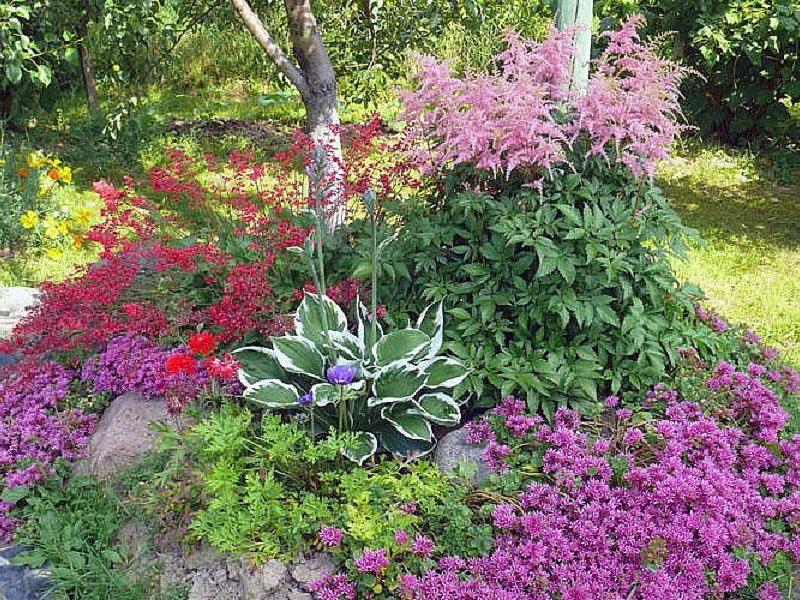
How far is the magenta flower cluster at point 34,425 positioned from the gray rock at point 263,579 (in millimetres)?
1033

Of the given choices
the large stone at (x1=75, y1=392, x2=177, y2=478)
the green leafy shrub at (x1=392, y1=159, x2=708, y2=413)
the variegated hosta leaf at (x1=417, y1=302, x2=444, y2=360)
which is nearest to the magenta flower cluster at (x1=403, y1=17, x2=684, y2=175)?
the green leafy shrub at (x1=392, y1=159, x2=708, y2=413)

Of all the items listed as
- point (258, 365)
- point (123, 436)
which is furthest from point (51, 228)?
point (258, 365)

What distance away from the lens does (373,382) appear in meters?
2.81

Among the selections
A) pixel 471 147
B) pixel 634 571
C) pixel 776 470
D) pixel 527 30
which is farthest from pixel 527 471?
pixel 527 30

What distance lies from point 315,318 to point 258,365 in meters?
0.29

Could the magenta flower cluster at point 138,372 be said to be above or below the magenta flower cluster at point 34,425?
above

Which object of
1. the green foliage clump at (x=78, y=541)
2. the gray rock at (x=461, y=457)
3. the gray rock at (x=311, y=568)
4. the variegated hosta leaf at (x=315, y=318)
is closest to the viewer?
the gray rock at (x=311, y=568)

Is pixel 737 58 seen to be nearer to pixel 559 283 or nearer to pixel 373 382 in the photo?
pixel 559 283

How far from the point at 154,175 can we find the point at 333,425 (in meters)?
1.55

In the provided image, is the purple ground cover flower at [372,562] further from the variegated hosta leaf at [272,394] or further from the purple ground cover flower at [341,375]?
the variegated hosta leaf at [272,394]

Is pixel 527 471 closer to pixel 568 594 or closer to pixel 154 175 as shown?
pixel 568 594

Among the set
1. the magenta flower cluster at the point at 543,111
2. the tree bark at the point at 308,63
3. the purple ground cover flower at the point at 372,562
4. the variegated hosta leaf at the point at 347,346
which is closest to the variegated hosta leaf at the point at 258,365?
the variegated hosta leaf at the point at 347,346

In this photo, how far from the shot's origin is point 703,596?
2350 mm

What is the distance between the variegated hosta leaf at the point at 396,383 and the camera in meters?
2.79
